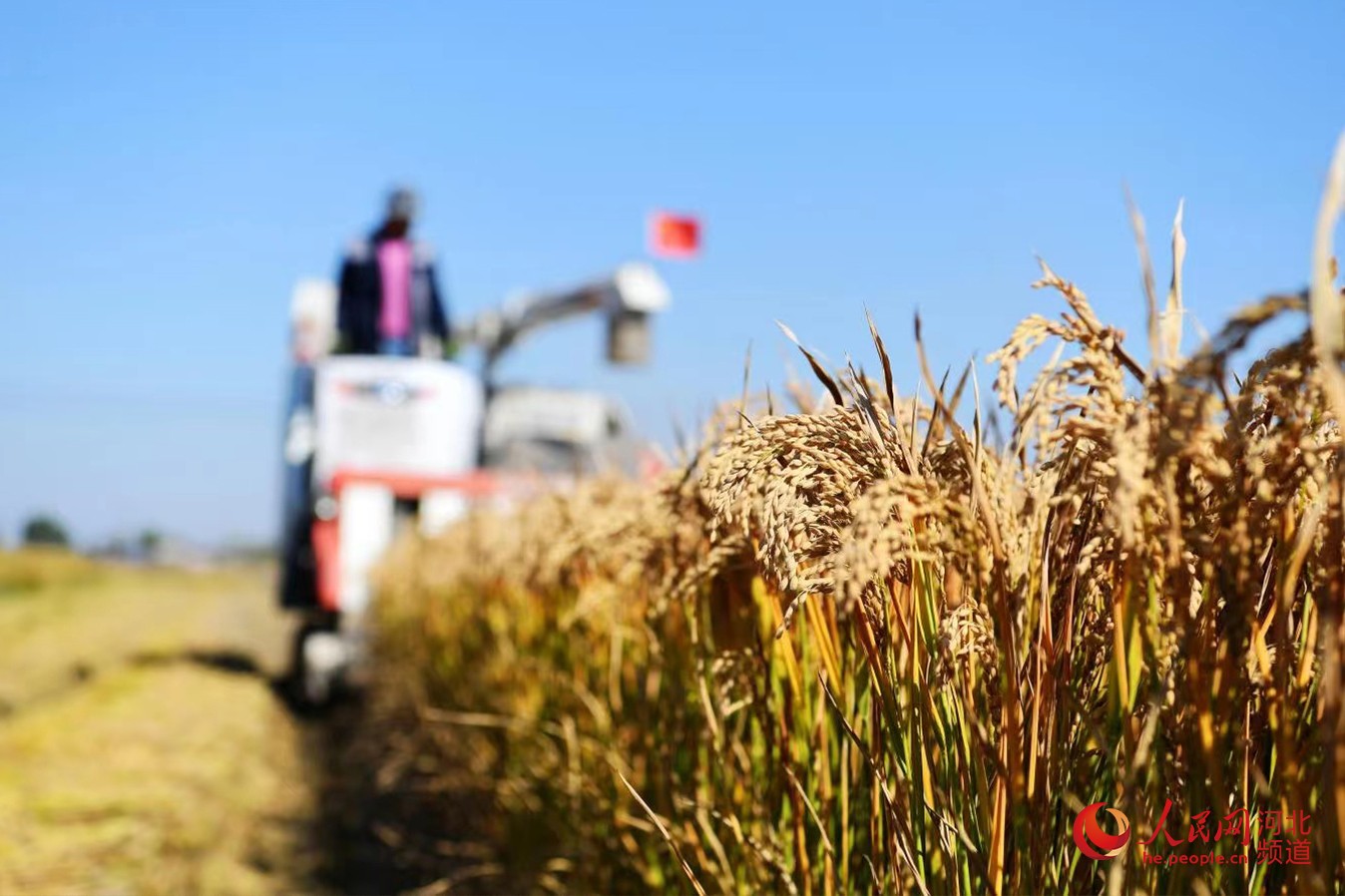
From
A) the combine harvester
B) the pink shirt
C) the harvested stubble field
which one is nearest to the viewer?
the harvested stubble field

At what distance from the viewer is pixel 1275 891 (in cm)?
132

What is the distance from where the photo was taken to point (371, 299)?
28.4 feet

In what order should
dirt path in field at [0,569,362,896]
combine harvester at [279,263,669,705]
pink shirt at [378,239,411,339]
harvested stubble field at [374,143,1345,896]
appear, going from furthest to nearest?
pink shirt at [378,239,411,339]
combine harvester at [279,263,669,705]
dirt path in field at [0,569,362,896]
harvested stubble field at [374,143,1345,896]

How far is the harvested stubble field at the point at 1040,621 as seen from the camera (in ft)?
3.86

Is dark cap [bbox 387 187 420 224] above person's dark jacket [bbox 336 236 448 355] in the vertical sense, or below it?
above

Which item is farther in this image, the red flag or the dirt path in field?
the red flag

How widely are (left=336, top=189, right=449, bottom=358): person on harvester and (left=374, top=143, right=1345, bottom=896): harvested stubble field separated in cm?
654

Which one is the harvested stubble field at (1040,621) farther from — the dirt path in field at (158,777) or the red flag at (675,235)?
the red flag at (675,235)

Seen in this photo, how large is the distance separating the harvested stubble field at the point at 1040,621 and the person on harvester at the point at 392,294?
6540mm

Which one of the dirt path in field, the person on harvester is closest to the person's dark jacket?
the person on harvester

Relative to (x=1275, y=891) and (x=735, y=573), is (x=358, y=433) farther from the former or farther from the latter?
(x=1275, y=891)

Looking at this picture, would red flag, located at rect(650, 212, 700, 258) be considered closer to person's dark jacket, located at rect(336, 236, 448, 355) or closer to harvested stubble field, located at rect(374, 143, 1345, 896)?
person's dark jacket, located at rect(336, 236, 448, 355)

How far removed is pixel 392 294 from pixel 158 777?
3661mm

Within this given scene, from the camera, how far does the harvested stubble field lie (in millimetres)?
1176
